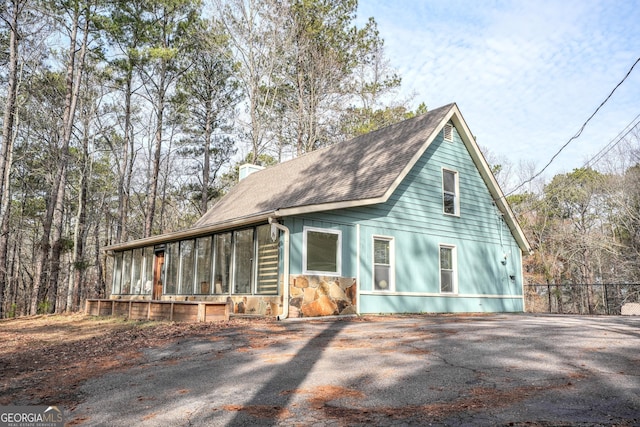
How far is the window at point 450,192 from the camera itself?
565 inches

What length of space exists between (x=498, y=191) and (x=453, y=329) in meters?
8.68

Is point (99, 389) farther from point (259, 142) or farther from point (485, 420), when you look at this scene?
point (259, 142)

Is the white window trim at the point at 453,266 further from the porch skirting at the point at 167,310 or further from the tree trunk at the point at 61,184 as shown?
the tree trunk at the point at 61,184

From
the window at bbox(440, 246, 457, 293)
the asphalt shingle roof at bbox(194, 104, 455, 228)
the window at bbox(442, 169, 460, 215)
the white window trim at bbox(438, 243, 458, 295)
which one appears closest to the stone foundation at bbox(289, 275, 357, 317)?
the asphalt shingle roof at bbox(194, 104, 455, 228)

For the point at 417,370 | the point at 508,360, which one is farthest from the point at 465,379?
the point at 508,360

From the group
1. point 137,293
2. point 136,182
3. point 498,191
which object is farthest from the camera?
point 136,182

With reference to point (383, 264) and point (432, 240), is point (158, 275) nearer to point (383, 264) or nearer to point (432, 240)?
point (383, 264)

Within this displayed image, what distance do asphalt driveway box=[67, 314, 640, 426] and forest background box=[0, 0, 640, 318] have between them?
13258 mm

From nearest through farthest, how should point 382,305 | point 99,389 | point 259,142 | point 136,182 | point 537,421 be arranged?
point 537,421
point 99,389
point 382,305
point 259,142
point 136,182

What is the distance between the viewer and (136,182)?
30.1 metres

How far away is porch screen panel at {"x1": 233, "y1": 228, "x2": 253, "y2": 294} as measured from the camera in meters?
12.1

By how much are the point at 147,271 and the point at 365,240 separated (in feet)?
30.4

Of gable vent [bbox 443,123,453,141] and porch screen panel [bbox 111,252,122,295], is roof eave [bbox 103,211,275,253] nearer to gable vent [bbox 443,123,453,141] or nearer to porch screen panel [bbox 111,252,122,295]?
porch screen panel [bbox 111,252,122,295]

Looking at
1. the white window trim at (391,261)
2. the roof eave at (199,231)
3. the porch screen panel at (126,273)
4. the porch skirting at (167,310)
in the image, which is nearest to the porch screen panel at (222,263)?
the roof eave at (199,231)
